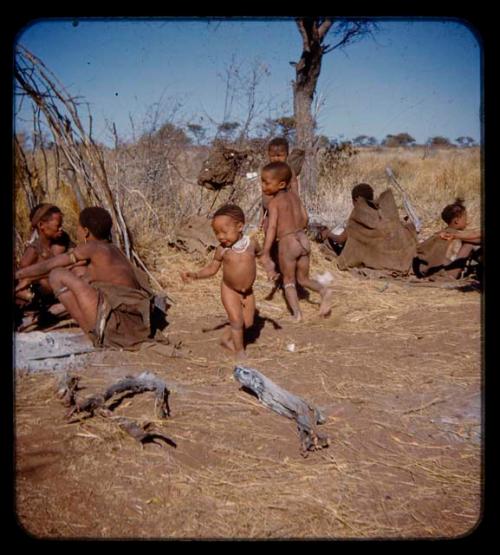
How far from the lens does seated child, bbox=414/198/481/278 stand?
26.9ft

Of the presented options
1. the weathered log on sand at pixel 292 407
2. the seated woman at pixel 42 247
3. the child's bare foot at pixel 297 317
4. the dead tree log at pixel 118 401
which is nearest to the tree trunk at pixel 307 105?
the child's bare foot at pixel 297 317

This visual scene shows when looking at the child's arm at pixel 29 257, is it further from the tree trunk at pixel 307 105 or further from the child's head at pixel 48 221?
the tree trunk at pixel 307 105

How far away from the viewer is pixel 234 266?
498 centimetres

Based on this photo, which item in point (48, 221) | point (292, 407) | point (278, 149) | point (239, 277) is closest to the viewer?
point (292, 407)

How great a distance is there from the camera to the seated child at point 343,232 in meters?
9.37

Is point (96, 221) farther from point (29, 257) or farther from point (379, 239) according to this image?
point (379, 239)

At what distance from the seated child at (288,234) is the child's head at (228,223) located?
125cm

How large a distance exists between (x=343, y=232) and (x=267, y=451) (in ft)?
21.3

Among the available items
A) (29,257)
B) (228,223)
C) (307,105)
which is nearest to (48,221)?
(29,257)

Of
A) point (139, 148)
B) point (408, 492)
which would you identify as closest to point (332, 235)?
point (139, 148)

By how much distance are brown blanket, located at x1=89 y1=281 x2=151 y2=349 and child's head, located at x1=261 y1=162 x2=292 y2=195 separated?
182 cm

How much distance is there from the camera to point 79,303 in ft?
17.1

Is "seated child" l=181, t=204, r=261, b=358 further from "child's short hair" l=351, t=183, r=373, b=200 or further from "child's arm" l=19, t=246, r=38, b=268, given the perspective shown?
"child's short hair" l=351, t=183, r=373, b=200
